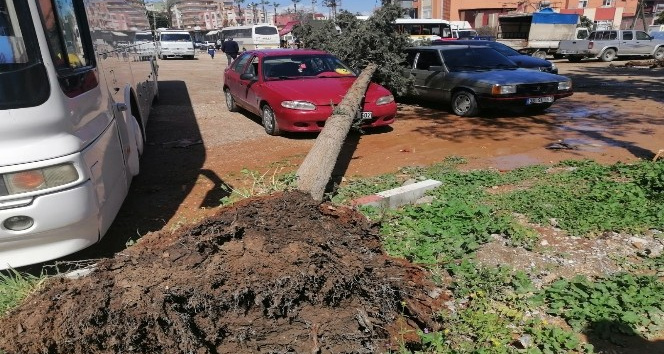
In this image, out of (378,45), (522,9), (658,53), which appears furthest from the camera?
(522,9)

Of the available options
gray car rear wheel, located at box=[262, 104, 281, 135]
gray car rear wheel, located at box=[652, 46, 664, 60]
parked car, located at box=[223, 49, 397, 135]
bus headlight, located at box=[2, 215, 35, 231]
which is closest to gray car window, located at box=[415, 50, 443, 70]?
parked car, located at box=[223, 49, 397, 135]

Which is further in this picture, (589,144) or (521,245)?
(589,144)

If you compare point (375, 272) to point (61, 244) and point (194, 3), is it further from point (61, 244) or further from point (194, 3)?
point (194, 3)

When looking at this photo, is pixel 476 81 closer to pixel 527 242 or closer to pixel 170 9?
pixel 527 242

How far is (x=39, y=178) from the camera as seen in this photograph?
2.62m

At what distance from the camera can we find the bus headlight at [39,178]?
256 cm

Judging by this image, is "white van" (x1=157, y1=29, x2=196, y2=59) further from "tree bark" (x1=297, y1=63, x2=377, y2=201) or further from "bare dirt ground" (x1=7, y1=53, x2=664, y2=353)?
"bare dirt ground" (x1=7, y1=53, x2=664, y2=353)

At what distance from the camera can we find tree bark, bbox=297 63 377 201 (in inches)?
156

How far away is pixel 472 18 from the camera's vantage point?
197 ft

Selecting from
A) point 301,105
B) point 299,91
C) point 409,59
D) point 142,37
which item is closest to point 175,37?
point 142,37

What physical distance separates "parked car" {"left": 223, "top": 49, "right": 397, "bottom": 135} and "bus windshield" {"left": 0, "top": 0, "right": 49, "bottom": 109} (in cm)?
478

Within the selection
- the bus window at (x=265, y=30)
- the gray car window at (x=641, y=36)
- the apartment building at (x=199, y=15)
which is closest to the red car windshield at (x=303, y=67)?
the gray car window at (x=641, y=36)

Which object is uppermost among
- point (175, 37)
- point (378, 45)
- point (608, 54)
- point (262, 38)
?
point (175, 37)

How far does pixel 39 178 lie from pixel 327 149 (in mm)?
2899
